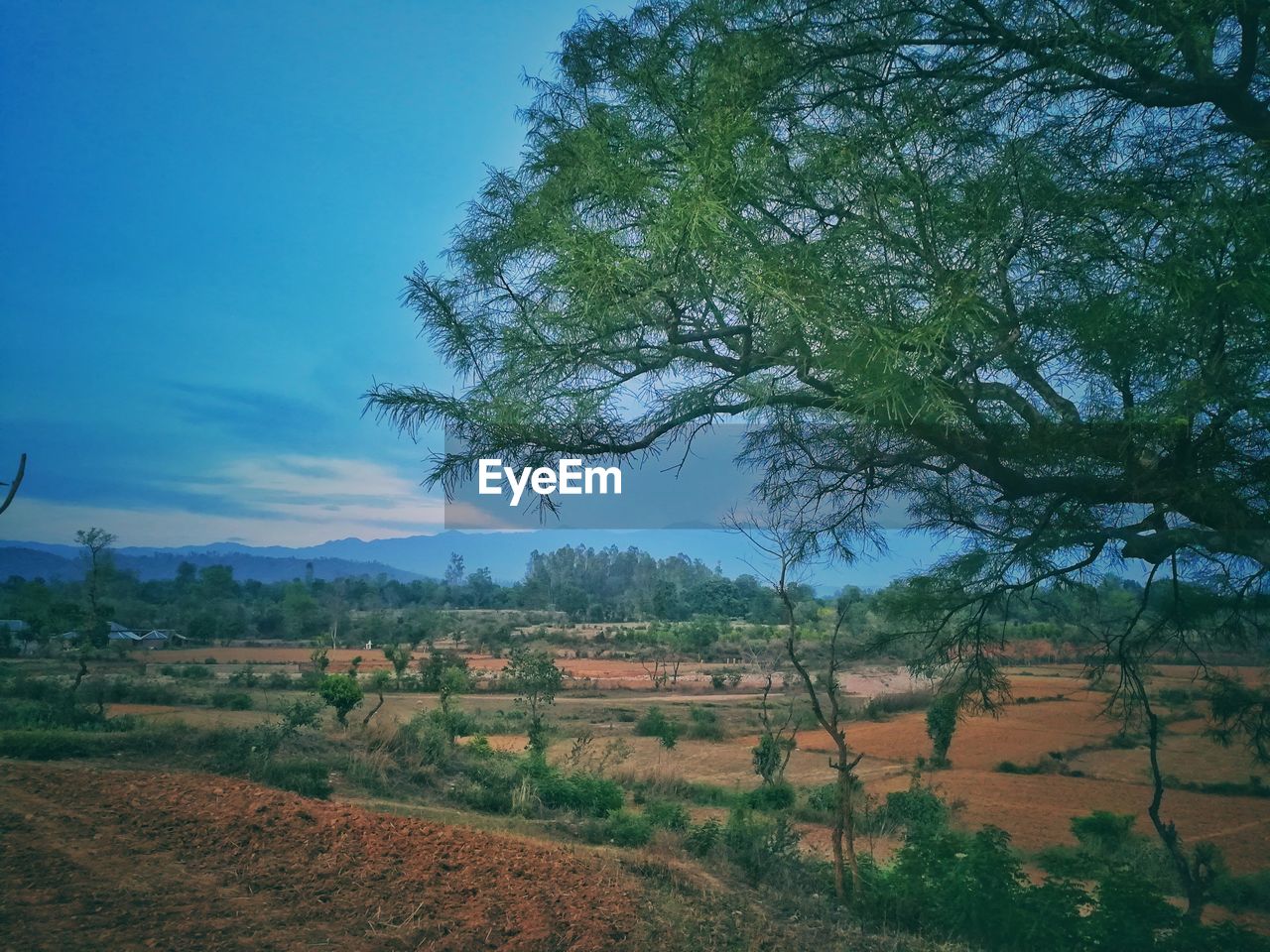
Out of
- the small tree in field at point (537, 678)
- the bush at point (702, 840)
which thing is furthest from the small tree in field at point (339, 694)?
the bush at point (702, 840)

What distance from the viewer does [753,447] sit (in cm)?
589

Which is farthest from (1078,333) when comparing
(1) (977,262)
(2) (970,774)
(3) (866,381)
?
(2) (970,774)

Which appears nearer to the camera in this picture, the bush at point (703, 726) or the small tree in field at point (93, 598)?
the small tree in field at point (93, 598)

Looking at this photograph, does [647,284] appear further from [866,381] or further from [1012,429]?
[1012,429]

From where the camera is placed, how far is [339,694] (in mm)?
12164

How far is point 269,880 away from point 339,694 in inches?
341

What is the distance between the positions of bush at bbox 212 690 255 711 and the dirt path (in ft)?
33.6

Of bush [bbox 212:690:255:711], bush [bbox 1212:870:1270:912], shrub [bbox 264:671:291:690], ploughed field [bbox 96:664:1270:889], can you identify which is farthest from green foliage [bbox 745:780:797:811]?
shrub [bbox 264:671:291:690]

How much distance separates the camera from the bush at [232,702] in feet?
49.3

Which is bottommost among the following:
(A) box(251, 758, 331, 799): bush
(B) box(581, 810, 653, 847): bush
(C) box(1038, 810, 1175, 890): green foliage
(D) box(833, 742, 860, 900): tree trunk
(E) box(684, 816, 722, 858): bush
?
(C) box(1038, 810, 1175, 890): green foliage

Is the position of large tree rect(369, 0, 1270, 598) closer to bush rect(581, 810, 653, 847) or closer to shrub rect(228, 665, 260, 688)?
bush rect(581, 810, 653, 847)

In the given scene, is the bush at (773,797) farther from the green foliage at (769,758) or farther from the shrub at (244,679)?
the shrub at (244,679)

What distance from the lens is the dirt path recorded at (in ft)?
11.0

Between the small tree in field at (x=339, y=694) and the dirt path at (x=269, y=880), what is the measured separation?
677cm
